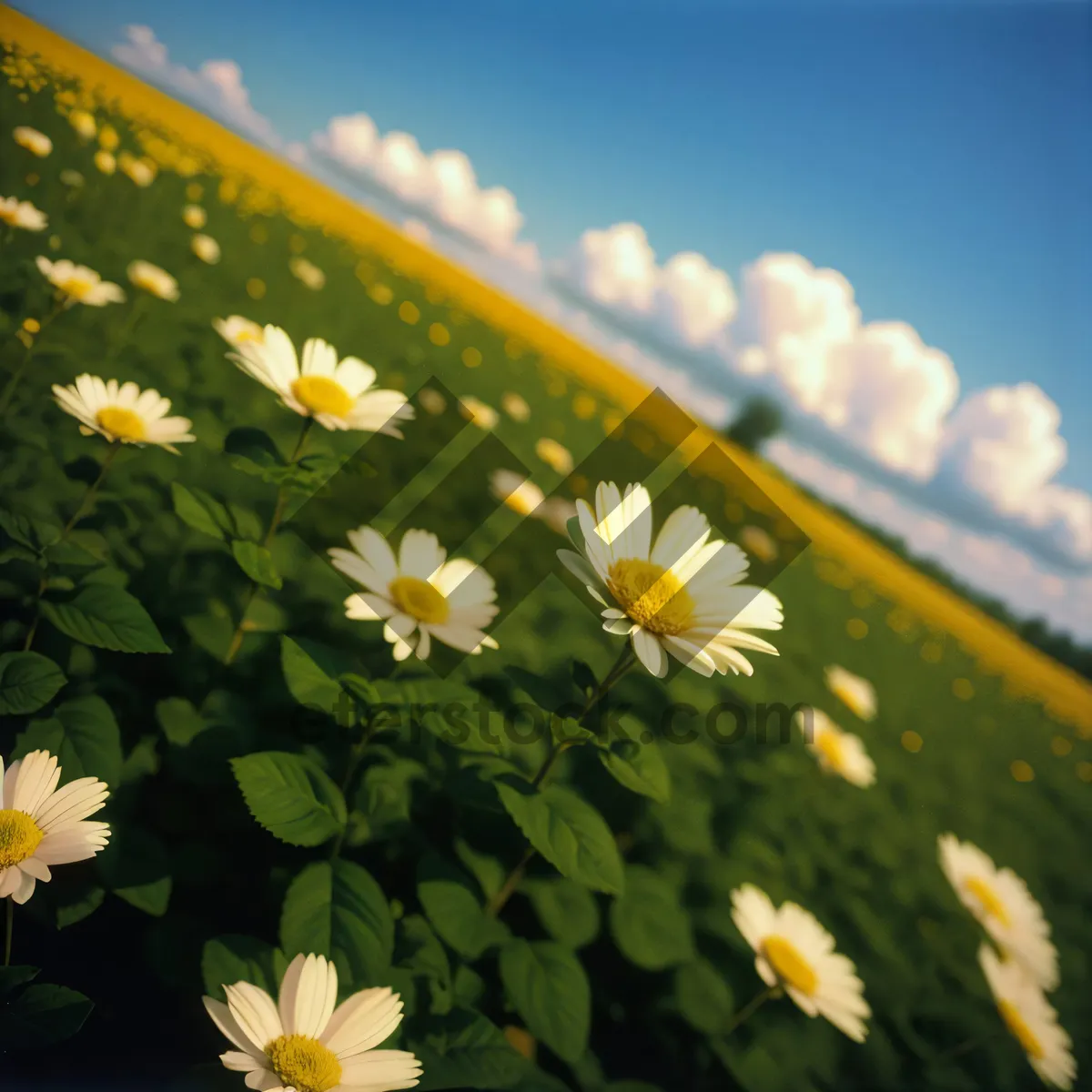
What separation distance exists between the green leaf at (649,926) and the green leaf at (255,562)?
0.73 m

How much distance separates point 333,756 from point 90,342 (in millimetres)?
1995

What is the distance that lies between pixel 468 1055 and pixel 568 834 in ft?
1.08

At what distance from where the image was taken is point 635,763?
0.83 m

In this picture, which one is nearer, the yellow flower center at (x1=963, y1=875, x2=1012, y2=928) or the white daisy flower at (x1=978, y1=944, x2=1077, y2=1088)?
the white daisy flower at (x1=978, y1=944, x2=1077, y2=1088)

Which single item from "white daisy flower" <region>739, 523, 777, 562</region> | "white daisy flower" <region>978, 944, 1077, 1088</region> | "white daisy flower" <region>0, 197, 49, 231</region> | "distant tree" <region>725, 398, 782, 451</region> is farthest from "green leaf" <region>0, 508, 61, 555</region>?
"distant tree" <region>725, 398, 782, 451</region>

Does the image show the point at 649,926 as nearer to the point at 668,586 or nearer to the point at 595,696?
the point at 595,696

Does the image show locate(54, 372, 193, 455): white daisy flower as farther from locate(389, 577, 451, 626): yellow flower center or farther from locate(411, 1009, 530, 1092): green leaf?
locate(411, 1009, 530, 1092): green leaf

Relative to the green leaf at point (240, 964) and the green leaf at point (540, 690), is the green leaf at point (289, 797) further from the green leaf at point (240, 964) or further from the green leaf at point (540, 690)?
the green leaf at point (540, 690)

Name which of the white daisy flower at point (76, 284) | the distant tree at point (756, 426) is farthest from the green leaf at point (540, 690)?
the distant tree at point (756, 426)

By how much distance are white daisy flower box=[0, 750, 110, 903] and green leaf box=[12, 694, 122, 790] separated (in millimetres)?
113

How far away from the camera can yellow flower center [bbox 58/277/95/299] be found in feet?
5.24

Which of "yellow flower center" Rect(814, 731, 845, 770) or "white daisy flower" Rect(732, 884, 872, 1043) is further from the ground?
"yellow flower center" Rect(814, 731, 845, 770)

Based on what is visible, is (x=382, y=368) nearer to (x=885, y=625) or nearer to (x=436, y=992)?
(x=436, y=992)

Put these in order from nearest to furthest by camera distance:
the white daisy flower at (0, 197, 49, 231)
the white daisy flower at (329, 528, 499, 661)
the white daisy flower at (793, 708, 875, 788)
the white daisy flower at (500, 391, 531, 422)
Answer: the white daisy flower at (329, 528, 499, 661)
the white daisy flower at (0, 197, 49, 231)
the white daisy flower at (793, 708, 875, 788)
the white daisy flower at (500, 391, 531, 422)
